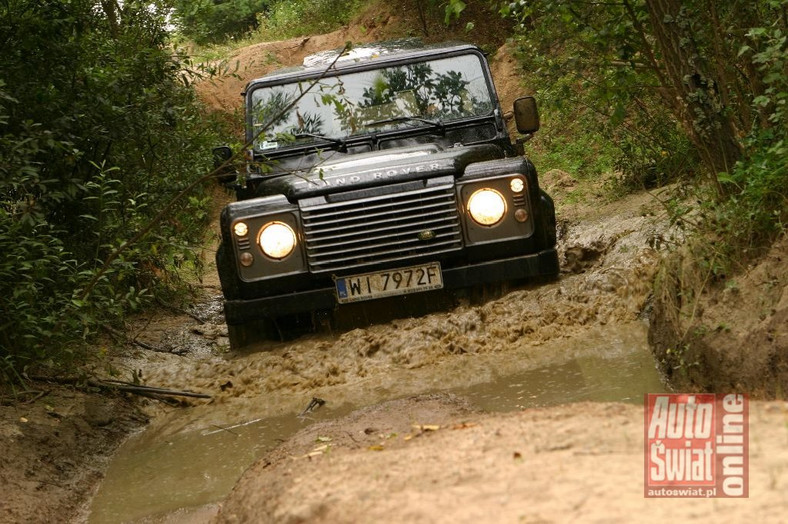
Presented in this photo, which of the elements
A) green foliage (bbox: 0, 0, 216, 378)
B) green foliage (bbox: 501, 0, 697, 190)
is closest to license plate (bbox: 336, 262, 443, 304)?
green foliage (bbox: 0, 0, 216, 378)

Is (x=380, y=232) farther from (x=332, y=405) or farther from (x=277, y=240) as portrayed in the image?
(x=332, y=405)

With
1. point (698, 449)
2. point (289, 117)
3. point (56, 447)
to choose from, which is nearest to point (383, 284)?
point (289, 117)

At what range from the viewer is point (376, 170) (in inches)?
202

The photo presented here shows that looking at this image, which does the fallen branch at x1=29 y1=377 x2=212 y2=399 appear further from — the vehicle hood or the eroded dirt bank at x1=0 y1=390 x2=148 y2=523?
the vehicle hood

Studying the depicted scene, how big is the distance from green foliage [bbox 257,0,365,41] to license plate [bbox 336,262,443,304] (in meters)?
13.7

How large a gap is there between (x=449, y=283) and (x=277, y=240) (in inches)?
37.0

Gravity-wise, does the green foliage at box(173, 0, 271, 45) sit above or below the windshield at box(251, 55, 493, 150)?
above

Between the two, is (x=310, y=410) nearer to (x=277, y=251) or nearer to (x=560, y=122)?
(x=277, y=251)

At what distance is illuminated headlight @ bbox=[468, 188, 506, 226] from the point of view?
5125mm

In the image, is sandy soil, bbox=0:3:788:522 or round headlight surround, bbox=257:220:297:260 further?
round headlight surround, bbox=257:220:297:260

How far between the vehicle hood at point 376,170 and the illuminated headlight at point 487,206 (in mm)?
163

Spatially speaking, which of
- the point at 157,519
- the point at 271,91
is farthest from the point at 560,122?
the point at 157,519

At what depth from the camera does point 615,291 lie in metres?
5.27

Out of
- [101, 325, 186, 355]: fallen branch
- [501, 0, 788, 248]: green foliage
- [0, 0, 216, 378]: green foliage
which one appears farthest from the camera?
[101, 325, 186, 355]: fallen branch
